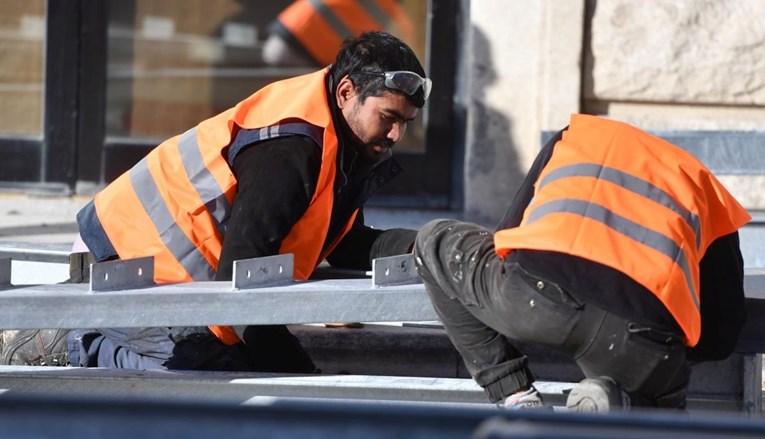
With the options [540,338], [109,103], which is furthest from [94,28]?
[540,338]

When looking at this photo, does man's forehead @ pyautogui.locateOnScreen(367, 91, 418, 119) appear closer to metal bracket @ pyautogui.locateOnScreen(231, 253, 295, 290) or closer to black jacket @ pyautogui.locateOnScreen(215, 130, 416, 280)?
black jacket @ pyautogui.locateOnScreen(215, 130, 416, 280)

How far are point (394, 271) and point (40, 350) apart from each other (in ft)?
3.87

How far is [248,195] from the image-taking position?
128 inches

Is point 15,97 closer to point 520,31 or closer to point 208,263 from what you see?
point 520,31

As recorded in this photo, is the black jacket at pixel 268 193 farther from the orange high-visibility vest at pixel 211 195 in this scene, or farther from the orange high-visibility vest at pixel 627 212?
the orange high-visibility vest at pixel 627 212

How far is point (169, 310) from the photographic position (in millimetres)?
2965

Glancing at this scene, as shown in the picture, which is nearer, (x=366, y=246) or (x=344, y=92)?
(x=344, y=92)

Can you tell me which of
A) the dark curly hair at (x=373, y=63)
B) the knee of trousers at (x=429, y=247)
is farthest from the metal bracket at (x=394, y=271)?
the dark curly hair at (x=373, y=63)

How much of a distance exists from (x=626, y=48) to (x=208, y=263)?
3.14 m

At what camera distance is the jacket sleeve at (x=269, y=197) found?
3225mm

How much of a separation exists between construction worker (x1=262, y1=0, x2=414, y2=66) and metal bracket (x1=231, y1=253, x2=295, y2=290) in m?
3.75

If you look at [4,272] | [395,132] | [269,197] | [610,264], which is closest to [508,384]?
[610,264]

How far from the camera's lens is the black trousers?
8.60ft

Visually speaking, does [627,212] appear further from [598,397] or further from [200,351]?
[200,351]
